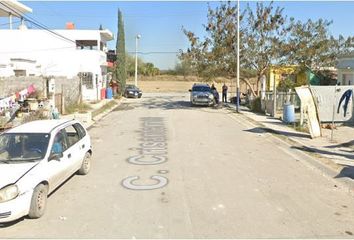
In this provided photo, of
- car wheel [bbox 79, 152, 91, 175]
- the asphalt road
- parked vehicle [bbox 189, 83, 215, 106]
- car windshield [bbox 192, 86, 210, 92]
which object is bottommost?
the asphalt road

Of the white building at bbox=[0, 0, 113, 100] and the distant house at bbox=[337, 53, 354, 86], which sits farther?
the white building at bbox=[0, 0, 113, 100]

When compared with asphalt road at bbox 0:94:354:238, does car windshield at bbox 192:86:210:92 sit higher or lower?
higher

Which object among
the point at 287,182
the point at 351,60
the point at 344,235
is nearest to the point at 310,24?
the point at 351,60

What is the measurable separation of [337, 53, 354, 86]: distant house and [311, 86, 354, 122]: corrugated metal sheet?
5950 millimetres

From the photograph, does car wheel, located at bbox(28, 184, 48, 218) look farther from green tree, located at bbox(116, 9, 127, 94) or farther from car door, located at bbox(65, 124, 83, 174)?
green tree, located at bbox(116, 9, 127, 94)

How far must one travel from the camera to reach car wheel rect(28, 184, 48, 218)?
19.8 ft

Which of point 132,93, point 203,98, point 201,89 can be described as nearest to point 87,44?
point 132,93

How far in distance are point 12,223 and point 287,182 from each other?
5.55 metres

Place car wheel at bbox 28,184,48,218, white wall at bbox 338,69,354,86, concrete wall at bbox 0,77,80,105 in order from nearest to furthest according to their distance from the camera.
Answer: car wheel at bbox 28,184,48,218, concrete wall at bbox 0,77,80,105, white wall at bbox 338,69,354,86

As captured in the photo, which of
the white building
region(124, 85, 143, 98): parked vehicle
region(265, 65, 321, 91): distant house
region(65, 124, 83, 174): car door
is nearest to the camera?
region(65, 124, 83, 174): car door

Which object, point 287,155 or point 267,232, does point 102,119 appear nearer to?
point 287,155

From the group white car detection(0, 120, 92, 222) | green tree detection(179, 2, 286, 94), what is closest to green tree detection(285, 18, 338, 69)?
green tree detection(179, 2, 286, 94)

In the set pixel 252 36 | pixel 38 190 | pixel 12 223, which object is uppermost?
pixel 252 36

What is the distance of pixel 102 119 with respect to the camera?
20609 mm
